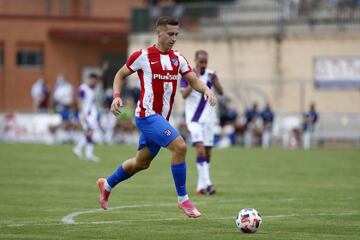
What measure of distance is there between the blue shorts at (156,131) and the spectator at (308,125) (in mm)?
27811

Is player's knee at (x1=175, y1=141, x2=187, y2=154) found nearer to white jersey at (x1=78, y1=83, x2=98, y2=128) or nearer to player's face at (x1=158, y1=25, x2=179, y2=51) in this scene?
player's face at (x1=158, y1=25, x2=179, y2=51)

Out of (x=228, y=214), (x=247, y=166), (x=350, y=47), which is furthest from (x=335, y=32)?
(x=228, y=214)

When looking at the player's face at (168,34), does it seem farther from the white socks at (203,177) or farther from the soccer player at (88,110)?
the soccer player at (88,110)

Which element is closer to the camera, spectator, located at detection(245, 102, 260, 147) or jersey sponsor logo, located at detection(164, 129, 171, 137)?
jersey sponsor logo, located at detection(164, 129, 171, 137)

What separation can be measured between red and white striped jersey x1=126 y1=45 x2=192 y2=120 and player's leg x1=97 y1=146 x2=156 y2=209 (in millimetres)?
551

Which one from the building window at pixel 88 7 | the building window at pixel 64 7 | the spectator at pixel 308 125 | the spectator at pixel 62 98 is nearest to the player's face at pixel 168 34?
the spectator at pixel 308 125

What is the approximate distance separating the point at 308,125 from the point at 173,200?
24.5 m

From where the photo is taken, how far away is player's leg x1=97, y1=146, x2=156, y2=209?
533 inches

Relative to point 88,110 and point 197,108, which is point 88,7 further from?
point 197,108

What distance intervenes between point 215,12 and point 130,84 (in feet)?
18.3

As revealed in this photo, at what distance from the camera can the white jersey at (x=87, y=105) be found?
29.7 m

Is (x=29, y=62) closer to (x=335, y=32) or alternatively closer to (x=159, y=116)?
(x=335, y=32)

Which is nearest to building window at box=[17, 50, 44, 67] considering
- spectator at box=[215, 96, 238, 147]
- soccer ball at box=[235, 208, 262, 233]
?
spectator at box=[215, 96, 238, 147]

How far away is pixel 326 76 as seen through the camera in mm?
43469
